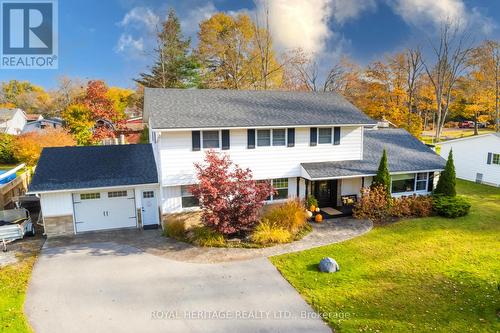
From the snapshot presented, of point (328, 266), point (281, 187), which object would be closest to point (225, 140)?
point (281, 187)

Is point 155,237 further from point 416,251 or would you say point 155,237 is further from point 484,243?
point 484,243

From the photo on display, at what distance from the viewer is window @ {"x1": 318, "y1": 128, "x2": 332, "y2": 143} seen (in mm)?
17930

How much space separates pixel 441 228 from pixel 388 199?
2.85 meters

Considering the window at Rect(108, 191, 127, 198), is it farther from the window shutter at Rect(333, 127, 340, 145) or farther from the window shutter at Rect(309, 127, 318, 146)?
the window shutter at Rect(333, 127, 340, 145)

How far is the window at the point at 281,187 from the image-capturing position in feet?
58.5

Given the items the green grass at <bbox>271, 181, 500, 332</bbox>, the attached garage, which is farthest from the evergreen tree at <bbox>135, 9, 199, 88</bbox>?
the green grass at <bbox>271, 181, 500, 332</bbox>

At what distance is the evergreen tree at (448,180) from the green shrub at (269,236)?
10919 millimetres

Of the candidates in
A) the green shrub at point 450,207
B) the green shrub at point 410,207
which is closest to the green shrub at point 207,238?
the green shrub at point 410,207

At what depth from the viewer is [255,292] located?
10.5 m

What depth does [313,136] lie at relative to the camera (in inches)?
699

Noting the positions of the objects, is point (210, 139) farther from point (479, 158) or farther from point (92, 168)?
point (479, 158)

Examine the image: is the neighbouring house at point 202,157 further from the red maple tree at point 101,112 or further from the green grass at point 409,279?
the red maple tree at point 101,112

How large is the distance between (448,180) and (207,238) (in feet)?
48.0

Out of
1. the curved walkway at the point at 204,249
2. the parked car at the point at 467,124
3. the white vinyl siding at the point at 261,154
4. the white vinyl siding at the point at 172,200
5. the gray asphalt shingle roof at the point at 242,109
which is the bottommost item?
the curved walkway at the point at 204,249
